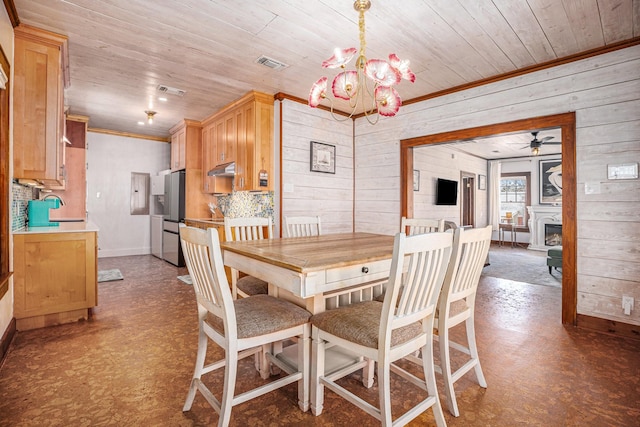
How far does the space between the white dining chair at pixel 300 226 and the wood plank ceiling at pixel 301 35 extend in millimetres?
1546

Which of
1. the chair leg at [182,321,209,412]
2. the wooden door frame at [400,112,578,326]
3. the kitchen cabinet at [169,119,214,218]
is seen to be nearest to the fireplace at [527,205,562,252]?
the wooden door frame at [400,112,578,326]

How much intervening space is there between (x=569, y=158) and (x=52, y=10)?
174 inches

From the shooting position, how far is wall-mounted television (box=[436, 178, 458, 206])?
640cm

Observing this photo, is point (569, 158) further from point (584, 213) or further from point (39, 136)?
point (39, 136)

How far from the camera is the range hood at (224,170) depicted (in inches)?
181

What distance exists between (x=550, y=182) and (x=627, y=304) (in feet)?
20.7

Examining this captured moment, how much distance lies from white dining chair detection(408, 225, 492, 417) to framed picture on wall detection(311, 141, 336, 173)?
2.88m

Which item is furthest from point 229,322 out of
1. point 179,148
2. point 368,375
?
point 179,148

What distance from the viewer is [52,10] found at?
94.8 inches

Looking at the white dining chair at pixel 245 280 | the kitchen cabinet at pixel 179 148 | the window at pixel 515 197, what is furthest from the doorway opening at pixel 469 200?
the white dining chair at pixel 245 280

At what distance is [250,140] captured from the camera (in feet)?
13.8

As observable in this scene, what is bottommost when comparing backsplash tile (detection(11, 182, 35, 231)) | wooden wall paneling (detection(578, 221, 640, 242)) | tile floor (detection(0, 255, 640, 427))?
tile floor (detection(0, 255, 640, 427))

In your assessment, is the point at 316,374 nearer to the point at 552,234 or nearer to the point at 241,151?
the point at 241,151

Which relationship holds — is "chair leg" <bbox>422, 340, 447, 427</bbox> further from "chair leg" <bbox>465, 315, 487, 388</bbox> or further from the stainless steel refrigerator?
the stainless steel refrigerator
